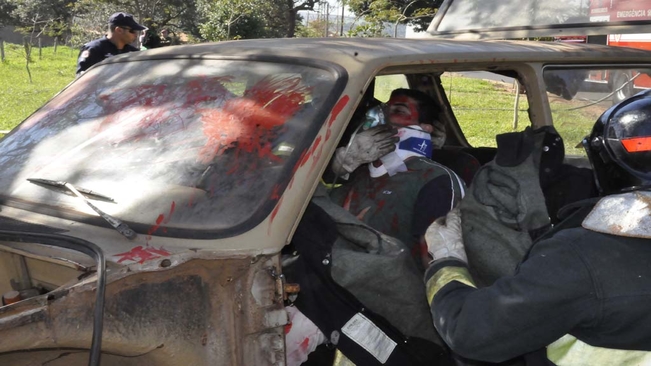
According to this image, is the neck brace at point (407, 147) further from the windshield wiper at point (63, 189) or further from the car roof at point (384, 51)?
the windshield wiper at point (63, 189)

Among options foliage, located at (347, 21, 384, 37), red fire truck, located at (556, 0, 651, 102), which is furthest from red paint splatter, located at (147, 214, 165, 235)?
foliage, located at (347, 21, 384, 37)

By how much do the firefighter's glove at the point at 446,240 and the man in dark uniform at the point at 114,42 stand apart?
4.38 metres

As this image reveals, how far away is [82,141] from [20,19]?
134ft

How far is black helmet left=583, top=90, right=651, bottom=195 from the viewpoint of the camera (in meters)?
1.72

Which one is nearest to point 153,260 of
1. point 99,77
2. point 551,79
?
point 99,77

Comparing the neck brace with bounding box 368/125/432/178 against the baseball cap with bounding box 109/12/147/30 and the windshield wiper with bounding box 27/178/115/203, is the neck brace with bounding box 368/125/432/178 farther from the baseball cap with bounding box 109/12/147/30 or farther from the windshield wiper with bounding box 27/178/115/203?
the baseball cap with bounding box 109/12/147/30

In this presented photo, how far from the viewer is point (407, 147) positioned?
2.69 m

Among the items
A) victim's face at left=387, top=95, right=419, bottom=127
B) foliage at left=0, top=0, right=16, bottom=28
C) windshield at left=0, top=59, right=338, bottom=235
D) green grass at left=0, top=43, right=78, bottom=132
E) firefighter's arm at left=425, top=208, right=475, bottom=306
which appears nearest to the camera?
firefighter's arm at left=425, top=208, right=475, bottom=306

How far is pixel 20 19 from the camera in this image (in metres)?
38.7

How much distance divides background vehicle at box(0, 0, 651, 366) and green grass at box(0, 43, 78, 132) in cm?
881

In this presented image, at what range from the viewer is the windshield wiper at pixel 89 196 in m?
1.83

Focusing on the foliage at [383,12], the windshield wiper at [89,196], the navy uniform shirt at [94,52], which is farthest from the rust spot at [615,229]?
the foliage at [383,12]

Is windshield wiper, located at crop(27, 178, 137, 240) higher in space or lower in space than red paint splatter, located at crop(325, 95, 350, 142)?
lower

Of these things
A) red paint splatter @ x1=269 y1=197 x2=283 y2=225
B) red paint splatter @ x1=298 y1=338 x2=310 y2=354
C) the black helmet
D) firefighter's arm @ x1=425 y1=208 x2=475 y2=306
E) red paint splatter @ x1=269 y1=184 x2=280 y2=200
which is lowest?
red paint splatter @ x1=298 y1=338 x2=310 y2=354
